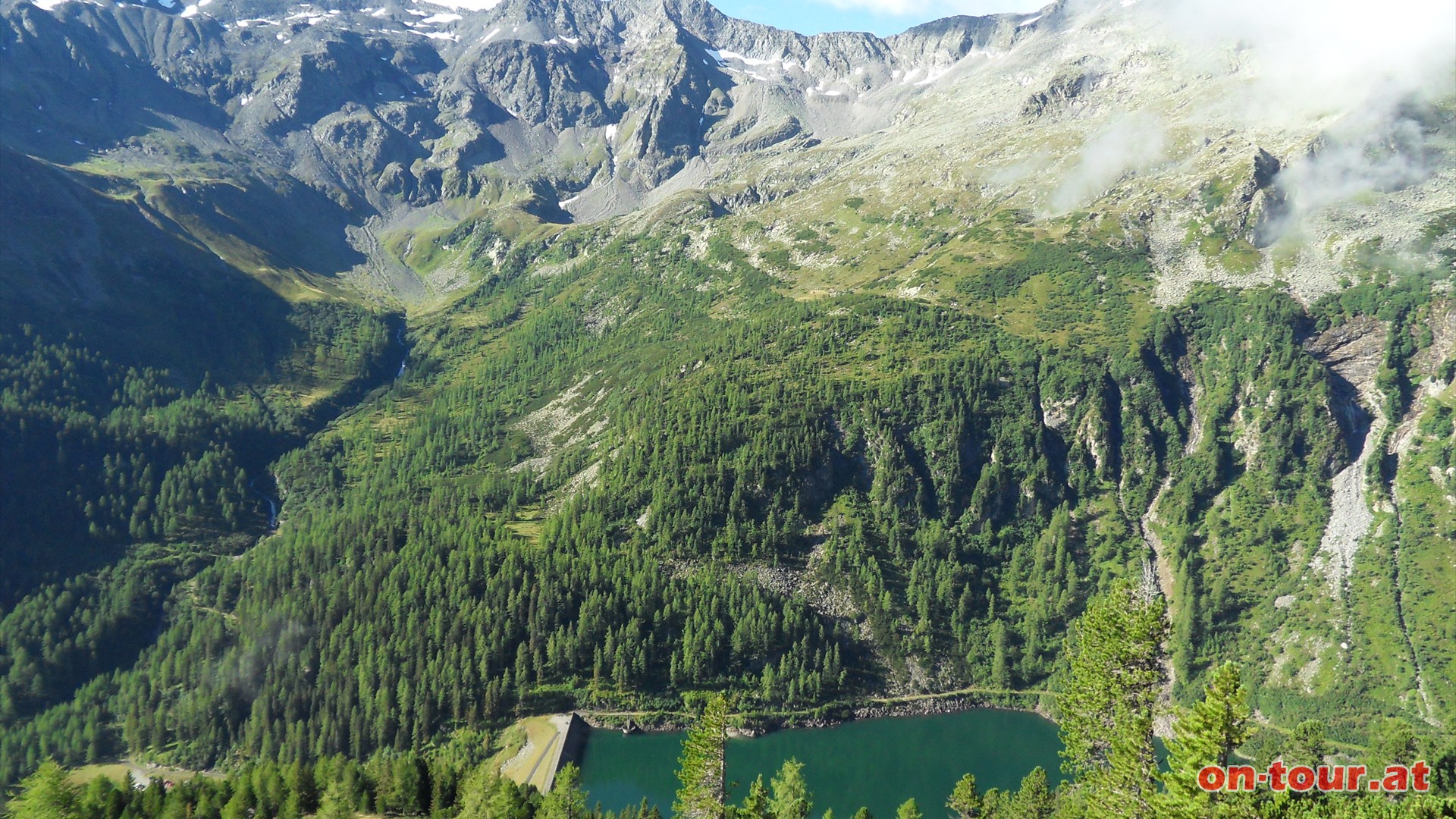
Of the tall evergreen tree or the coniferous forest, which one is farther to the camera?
the coniferous forest

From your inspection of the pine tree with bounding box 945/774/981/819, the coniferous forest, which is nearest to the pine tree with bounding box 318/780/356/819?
the coniferous forest

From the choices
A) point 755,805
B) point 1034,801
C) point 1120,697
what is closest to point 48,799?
point 755,805

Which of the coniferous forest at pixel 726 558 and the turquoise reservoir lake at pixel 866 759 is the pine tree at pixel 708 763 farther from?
the turquoise reservoir lake at pixel 866 759

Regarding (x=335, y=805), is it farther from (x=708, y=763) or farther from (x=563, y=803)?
(x=708, y=763)

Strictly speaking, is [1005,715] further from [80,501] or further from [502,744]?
[80,501]

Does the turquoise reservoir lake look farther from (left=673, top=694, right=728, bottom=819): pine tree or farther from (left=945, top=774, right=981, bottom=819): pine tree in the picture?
(left=673, top=694, right=728, bottom=819): pine tree

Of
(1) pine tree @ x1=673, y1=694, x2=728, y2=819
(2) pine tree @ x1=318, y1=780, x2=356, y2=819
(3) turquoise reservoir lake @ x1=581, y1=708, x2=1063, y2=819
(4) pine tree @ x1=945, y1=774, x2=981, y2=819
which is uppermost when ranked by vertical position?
(1) pine tree @ x1=673, y1=694, x2=728, y2=819

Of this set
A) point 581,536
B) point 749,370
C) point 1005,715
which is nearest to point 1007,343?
point 749,370
